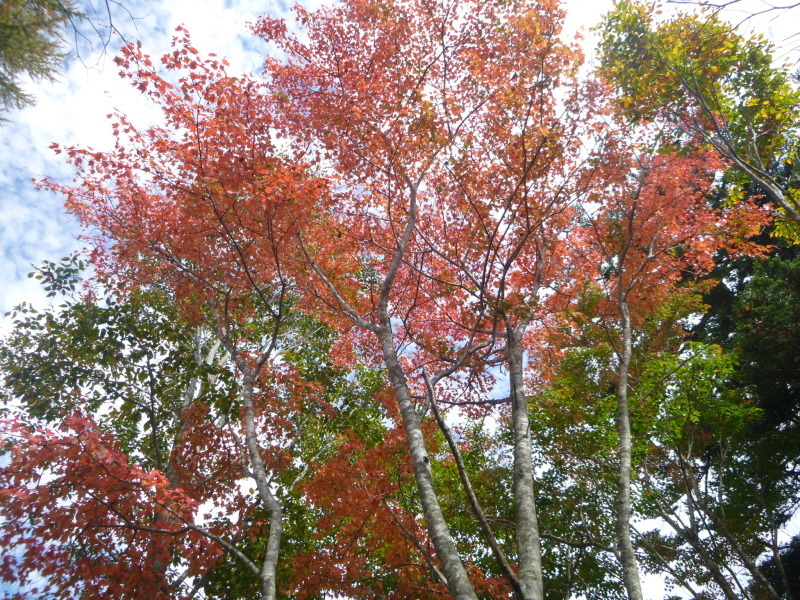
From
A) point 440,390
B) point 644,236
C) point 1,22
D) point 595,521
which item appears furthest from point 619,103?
point 595,521

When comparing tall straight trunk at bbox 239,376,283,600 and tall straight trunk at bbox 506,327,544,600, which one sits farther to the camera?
tall straight trunk at bbox 239,376,283,600

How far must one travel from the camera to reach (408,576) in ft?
28.7

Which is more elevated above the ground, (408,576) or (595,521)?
(595,521)

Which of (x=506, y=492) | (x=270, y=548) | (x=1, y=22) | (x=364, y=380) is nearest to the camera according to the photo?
(x=1, y=22)

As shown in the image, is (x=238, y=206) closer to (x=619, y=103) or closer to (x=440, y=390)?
(x=440, y=390)

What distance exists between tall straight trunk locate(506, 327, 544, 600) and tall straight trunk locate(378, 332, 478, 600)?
0.55m

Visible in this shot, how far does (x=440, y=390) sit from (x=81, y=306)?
7546 millimetres

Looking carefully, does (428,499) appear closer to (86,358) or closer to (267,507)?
(267,507)

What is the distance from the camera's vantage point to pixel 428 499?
16.3ft

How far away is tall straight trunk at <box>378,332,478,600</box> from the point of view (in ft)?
14.2

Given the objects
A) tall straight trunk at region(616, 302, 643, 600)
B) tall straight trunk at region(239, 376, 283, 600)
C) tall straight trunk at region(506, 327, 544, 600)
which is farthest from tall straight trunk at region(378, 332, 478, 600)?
tall straight trunk at region(616, 302, 643, 600)

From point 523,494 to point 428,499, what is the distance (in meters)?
1.11

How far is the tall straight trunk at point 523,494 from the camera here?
4429 millimetres

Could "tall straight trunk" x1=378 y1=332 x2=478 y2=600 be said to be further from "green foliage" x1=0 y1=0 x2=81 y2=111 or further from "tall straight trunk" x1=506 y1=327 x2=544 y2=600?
"green foliage" x1=0 y1=0 x2=81 y2=111
